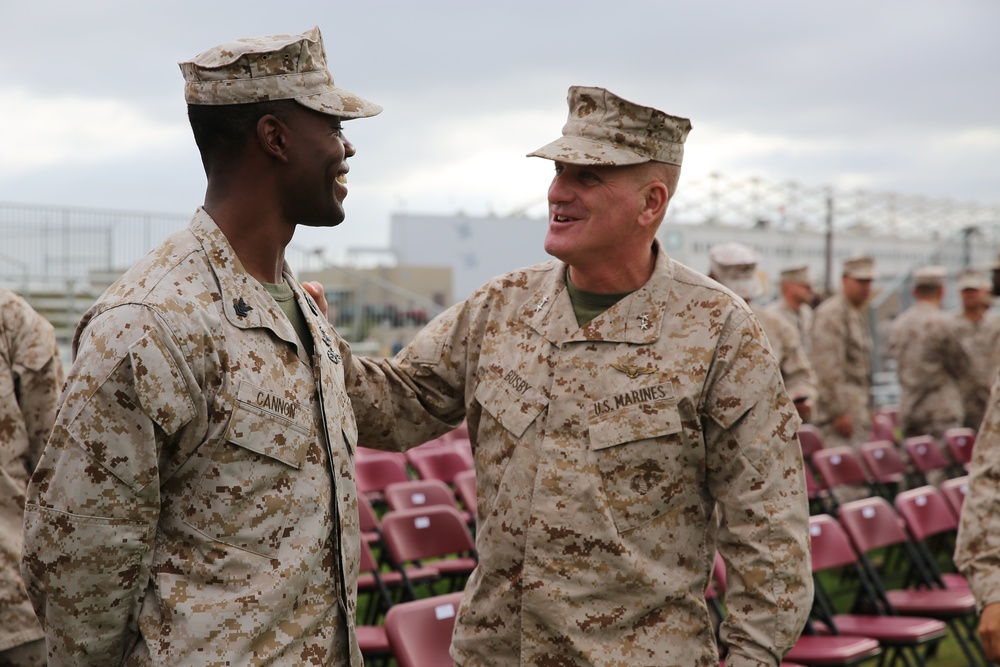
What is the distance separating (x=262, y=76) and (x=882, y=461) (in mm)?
6449

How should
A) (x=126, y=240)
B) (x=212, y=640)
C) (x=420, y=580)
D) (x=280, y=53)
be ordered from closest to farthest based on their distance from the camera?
→ 1. (x=212, y=640)
2. (x=280, y=53)
3. (x=420, y=580)
4. (x=126, y=240)

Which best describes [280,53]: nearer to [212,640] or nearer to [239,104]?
[239,104]

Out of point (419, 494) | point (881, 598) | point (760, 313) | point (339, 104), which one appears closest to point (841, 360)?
point (760, 313)

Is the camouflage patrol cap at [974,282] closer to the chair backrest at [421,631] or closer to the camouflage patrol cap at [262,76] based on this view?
the chair backrest at [421,631]

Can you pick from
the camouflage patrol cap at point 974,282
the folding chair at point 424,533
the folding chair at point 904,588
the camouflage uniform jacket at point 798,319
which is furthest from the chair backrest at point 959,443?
the folding chair at point 424,533

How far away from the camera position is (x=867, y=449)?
293 inches

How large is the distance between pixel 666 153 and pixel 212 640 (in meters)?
1.52

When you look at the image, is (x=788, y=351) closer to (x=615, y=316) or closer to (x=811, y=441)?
(x=811, y=441)

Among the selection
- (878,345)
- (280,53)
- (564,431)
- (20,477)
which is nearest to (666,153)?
(564,431)

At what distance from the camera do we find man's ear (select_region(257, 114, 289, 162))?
202 cm

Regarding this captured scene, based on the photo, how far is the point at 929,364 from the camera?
27.8ft

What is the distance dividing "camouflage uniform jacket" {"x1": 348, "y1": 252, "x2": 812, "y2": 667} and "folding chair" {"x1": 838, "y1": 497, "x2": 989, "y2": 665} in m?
2.62

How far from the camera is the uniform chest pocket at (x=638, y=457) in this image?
2.47 meters

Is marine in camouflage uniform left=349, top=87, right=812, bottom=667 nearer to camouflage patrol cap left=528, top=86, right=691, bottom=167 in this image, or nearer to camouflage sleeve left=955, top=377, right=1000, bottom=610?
camouflage patrol cap left=528, top=86, right=691, bottom=167
